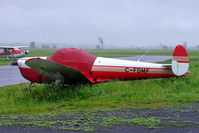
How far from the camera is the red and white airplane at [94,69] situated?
22.1 feet

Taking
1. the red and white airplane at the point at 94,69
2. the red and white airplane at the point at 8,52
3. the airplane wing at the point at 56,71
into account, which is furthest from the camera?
the red and white airplane at the point at 8,52

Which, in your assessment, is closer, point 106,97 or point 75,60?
point 106,97

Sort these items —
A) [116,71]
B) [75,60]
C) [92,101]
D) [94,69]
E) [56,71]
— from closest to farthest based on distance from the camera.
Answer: [92,101], [56,71], [75,60], [94,69], [116,71]

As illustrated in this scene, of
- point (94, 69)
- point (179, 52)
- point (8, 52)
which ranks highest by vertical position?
point (179, 52)

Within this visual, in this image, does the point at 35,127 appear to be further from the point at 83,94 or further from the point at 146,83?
the point at 146,83

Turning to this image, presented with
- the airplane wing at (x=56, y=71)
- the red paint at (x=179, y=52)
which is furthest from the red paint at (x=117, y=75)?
the red paint at (x=179, y=52)

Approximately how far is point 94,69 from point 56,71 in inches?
50.5

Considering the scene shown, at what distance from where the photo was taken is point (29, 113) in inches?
197

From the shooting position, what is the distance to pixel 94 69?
7215 millimetres

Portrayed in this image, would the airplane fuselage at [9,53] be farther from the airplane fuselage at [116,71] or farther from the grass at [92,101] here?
the airplane fuselage at [116,71]

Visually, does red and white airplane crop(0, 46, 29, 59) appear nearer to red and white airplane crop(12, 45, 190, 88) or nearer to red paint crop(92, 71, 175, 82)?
red and white airplane crop(12, 45, 190, 88)

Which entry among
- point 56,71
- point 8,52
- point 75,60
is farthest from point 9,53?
point 56,71

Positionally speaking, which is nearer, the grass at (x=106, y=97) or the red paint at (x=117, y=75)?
the grass at (x=106, y=97)

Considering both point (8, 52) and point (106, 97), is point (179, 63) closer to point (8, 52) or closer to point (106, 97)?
point (106, 97)
